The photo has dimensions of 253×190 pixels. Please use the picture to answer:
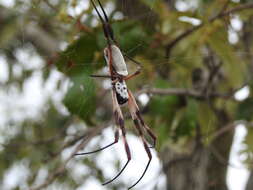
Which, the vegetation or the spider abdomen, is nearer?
the spider abdomen

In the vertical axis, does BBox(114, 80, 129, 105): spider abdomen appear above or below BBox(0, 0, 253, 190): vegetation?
below

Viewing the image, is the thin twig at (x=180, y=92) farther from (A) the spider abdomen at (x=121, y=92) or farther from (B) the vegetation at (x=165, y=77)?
(A) the spider abdomen at (x=121, y=92)

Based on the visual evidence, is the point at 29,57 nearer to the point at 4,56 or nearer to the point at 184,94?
the point at 4,56

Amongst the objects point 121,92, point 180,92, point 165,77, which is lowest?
point 121,92

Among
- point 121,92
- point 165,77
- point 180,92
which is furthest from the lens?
point 165,77

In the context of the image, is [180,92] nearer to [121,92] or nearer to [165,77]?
[165,77]

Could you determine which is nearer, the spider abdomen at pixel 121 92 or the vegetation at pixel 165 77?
the spider abdomen at pixel 121 92

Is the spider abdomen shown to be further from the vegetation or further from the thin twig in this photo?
the thin twig

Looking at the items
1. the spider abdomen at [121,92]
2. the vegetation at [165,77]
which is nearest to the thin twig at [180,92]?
the vegetation at [165,77]

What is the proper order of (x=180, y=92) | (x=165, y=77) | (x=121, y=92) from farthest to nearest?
(x=165, y=77) < (x=180, y=92) < (x=121, y=92)

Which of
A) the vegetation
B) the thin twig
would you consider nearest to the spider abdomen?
the vegetation

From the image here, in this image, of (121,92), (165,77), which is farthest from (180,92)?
(121,92)
